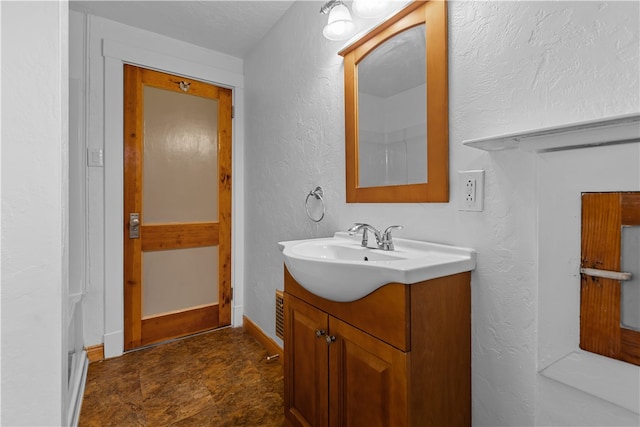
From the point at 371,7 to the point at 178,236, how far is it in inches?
75.1

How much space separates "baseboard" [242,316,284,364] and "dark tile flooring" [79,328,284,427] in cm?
5

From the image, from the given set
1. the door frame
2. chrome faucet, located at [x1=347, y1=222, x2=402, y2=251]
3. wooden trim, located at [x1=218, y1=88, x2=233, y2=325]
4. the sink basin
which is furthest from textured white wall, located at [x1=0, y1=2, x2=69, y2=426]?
wooden trim, located at [x1=218, y1=88, x2=233, y2=325]

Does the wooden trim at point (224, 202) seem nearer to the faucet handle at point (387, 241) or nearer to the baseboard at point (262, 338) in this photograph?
the baseboard at point (262, 338)

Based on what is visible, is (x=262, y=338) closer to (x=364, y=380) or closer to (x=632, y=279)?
(x=364, y=380)

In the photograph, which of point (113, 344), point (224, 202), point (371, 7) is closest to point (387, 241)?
point (371, 7)

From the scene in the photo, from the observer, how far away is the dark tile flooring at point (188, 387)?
1.47 meters

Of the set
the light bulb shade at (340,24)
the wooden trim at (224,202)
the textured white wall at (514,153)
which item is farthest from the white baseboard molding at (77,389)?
the light bulb shade at (340,24)

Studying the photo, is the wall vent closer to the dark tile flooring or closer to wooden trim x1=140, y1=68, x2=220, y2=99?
the dark tile flooring

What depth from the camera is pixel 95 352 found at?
2.02 meters

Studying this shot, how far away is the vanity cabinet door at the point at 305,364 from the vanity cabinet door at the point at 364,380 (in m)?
0.05

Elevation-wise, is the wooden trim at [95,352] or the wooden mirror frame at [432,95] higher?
the wooden mirror frame at [432,95]

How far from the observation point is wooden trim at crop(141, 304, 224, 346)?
2.21 meters

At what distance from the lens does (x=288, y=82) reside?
6.43ft

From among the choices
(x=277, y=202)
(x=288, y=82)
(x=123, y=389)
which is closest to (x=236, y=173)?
(x=277, y=202)
